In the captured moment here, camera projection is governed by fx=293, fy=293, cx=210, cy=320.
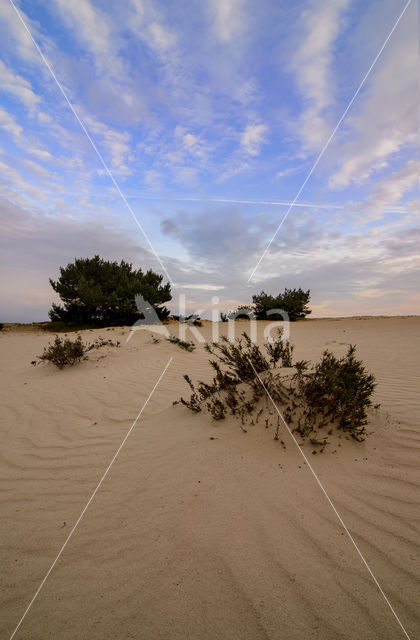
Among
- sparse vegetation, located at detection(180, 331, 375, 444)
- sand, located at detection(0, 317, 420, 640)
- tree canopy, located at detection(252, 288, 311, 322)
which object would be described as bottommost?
sand, located at detection(0, 317, 420, 640)

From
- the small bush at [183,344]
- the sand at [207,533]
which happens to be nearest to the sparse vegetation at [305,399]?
the sand at [207,533]

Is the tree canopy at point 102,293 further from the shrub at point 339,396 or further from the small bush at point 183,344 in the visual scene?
the shrub at point 339,396

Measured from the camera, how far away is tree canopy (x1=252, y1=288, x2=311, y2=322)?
22.4 m

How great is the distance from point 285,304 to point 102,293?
13335 millimetres

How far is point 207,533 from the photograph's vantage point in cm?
220

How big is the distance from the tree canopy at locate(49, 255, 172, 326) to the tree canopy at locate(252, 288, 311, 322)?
288 inches

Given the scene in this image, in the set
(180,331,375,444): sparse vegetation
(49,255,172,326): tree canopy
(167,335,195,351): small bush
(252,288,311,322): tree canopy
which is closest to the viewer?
(180,331,375,444): sparse vegetation

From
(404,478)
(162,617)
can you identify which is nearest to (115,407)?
(162,617)

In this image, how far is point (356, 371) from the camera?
3.67 meters

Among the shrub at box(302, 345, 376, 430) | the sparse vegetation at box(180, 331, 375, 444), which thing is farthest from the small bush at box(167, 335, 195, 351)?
the shrub at box(302, 345, 376, 430)

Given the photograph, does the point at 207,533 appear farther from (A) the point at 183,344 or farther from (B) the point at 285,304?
(B) the point at 285,304

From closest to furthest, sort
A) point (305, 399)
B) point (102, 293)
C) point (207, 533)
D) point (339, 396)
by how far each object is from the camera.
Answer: point (207, 533) → point (339, 396) → point (305, 399) → point (102, 293)

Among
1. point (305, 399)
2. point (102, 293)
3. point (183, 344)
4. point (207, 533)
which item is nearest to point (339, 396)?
point (305, 399)

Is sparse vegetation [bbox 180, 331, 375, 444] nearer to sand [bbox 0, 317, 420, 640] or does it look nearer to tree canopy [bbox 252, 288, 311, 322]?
sand [bbox 0, 317, 420, 640]
